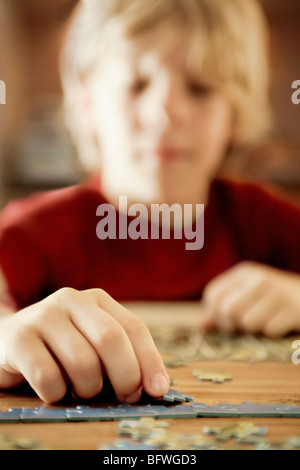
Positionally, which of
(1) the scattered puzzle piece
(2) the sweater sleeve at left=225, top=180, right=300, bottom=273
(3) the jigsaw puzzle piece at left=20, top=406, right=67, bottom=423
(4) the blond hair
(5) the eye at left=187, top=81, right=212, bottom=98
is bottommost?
(1) the scattered puzzle piece

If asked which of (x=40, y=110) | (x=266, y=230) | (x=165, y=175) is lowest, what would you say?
(x=266, y=230)

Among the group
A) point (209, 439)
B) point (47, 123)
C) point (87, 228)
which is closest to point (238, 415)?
point (209, 439)

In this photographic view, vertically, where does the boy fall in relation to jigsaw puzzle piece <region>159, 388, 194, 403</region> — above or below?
above

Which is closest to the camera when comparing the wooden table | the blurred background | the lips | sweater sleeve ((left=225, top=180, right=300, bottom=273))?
the wooden table

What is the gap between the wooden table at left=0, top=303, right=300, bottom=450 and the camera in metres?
0.36

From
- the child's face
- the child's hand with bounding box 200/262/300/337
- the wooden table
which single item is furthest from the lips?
the wooden table

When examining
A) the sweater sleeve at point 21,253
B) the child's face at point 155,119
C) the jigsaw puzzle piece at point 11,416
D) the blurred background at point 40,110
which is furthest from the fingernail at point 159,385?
the blurred background at point 40,110

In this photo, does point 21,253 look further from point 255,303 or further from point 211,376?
point 211,376

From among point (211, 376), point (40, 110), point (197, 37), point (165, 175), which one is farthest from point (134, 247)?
point (40, 110)

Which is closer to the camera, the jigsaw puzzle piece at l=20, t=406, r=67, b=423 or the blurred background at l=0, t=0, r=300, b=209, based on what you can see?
the jigsaw puzzle piece at l=20, t=406, r=67, b=423

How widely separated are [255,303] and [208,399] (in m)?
0.52

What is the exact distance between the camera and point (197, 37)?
106 centimetres

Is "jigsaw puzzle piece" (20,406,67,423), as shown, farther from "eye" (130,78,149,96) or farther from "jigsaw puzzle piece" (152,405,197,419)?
"eye" (130,78,149,96)
